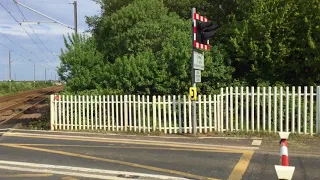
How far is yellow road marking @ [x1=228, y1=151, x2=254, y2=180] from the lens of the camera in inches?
272

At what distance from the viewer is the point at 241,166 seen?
7.67m

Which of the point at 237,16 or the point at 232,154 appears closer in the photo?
the point at 232,154

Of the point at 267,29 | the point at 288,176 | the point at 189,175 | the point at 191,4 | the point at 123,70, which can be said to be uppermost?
the point at 191,4

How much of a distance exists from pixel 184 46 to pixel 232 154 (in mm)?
5784

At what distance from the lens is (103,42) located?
18.4m

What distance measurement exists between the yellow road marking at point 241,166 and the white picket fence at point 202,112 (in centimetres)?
288

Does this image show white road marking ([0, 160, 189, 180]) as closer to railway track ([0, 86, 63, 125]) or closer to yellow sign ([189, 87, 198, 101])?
yellow sign ([189, 87, 198, 101])

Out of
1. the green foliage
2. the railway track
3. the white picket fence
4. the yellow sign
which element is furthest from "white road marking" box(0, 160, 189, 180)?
the railway track

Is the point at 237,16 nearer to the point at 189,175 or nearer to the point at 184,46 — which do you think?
the point at 184,46

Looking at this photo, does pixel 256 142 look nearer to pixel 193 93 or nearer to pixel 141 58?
pixel 193 93

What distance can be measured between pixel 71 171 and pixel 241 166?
10.6 feet

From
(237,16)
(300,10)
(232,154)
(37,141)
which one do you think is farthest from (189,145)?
(237,16)

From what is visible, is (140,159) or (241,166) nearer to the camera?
(241,166)

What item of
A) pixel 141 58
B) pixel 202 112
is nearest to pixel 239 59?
pixel 202 112
